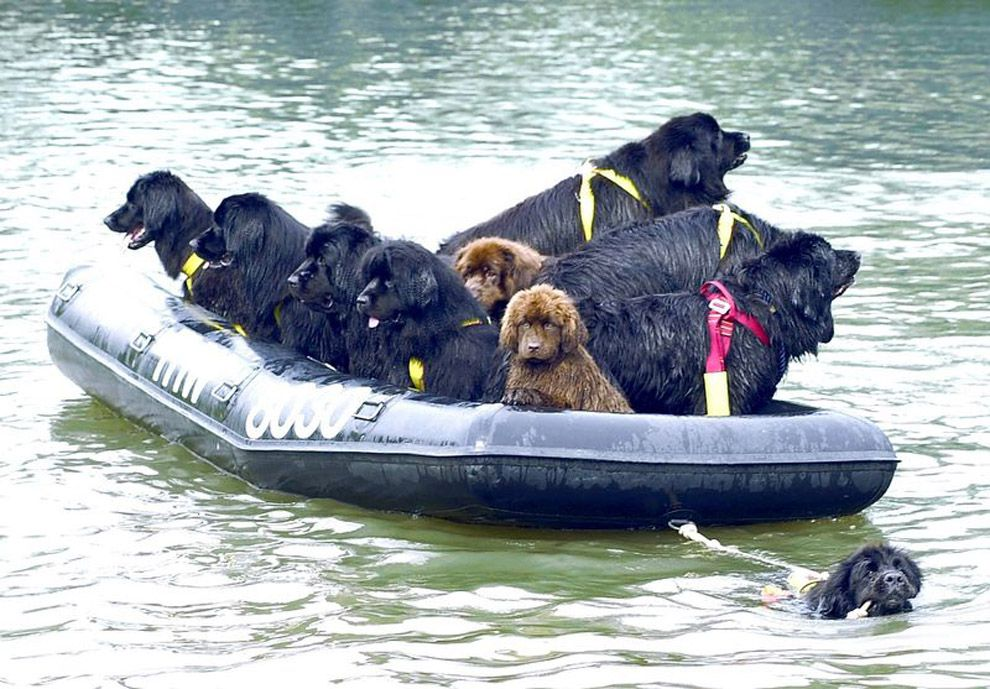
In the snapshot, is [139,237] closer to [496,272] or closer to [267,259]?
[267,259]

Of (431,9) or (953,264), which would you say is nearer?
(953,264)

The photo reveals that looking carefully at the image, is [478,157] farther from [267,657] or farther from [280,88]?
[267,657]

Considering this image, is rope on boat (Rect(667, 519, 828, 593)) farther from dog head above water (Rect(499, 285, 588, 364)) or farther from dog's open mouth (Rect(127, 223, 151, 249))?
dog's open mouth (Rect(127, 223, 151, 249))

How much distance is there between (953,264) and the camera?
1486 cm

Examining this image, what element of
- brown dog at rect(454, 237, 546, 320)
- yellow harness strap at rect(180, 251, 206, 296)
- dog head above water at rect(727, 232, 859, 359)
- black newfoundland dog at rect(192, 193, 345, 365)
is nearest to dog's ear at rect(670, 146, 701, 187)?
brown dog at rect(454, 237, 546, 320)

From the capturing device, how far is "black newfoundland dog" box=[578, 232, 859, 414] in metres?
9.27

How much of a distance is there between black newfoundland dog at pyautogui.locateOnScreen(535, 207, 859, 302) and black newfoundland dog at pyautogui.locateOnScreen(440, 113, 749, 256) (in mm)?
754

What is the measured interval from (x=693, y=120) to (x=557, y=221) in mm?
1011

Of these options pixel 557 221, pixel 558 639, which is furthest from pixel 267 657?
pixel 557 221

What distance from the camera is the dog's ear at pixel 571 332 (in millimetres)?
8719

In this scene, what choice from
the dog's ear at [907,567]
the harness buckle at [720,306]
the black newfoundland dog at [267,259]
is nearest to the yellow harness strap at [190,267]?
the black newfoundland dog at [267,259]

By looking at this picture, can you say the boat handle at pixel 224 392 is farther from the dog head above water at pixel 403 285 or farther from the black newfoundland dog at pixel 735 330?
the black newfoundland dog at pixel 735 330

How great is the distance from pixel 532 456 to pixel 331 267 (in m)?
1.79

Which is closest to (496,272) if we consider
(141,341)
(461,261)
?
(461,261)
